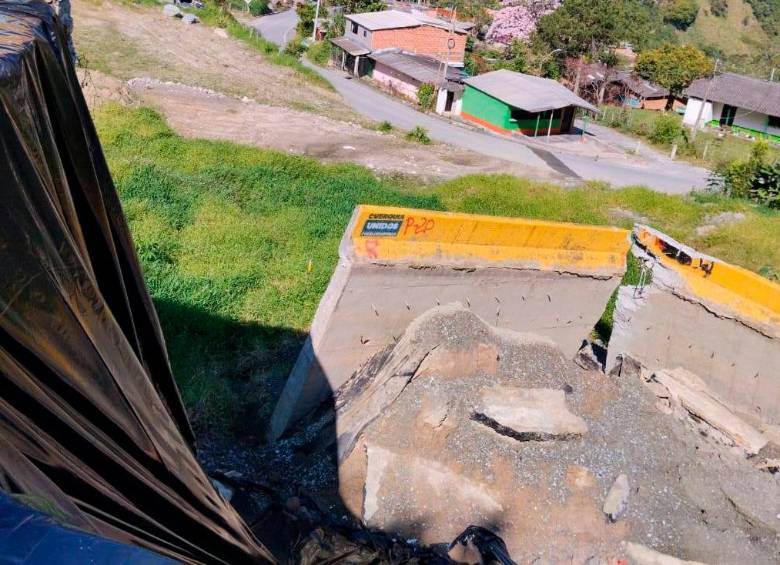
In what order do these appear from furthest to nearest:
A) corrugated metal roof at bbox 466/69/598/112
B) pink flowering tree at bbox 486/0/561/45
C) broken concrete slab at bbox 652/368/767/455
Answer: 1. pink flowering tree at bbox 486/0/561/45
2. corrugated metal roof at bbox 466/69/598/112
3. broken concrete slab at bbox 652/368/767/455

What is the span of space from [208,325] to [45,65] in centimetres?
520

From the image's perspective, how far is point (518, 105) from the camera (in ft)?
93.2

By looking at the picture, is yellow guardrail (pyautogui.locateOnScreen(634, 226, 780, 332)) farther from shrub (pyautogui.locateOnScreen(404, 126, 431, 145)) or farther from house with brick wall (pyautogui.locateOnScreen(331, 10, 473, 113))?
house with brick wall (pyautogui.locateOnScreen(331, 10, 473, 113))

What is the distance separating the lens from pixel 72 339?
2596 millimetres

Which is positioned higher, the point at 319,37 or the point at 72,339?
the point at 72,339

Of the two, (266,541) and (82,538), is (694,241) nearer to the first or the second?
(266,541)

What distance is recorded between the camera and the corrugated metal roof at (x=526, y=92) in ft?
94.6

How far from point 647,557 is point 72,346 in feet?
15.6

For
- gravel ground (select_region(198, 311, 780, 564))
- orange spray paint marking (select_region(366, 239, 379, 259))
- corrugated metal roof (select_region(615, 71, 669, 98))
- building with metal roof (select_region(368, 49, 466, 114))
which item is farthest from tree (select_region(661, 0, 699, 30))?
orange spray paint marking (select_region(366, 239, 379, 259))

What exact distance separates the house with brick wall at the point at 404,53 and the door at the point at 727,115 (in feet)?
48.9

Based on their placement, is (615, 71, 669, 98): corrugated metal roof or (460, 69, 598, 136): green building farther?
(615, 71, 669, 98): corrugated metal roof

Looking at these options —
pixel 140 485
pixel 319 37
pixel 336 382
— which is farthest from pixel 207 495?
pixel 319 37

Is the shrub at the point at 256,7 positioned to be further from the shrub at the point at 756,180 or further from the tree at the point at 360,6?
the shrub at the point at 756,180

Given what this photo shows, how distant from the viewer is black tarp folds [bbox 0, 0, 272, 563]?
230 cm
